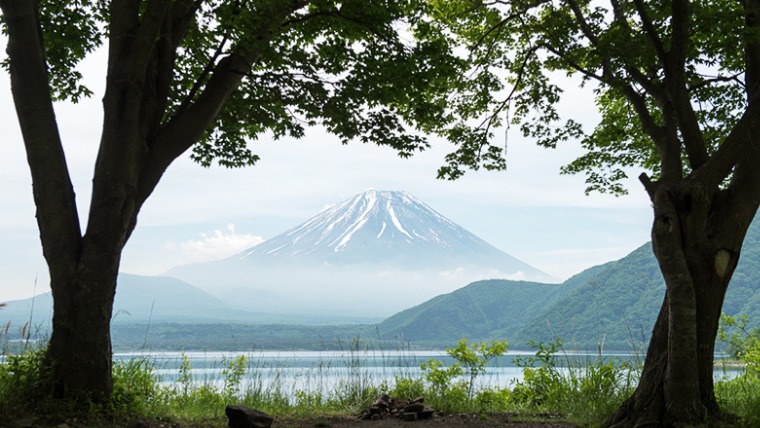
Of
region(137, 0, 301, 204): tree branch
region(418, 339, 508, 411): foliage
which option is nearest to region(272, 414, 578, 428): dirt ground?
region(418, 339, 508, 411): foliage

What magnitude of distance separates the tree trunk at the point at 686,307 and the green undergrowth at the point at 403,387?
596 mm

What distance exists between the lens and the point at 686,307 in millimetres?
4902

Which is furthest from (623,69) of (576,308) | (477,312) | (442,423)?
(477,312)

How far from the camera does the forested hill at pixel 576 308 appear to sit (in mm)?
35094

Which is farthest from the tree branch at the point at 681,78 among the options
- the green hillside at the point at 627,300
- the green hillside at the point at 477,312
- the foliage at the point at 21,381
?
the green hillside at the point at 477,312

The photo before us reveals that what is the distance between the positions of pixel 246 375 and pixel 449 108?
15.6ft

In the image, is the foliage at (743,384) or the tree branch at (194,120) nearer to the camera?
the foliage at (743,384)

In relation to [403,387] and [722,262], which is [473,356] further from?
[722,262]

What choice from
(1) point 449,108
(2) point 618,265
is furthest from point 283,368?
(2) point 618,265

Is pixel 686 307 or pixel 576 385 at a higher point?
pixel 686 307

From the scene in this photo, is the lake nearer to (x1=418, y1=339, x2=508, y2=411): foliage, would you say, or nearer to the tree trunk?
(x1=418, y1=339, x2=508, y2=411): foliage

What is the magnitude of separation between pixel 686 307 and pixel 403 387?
379 cm

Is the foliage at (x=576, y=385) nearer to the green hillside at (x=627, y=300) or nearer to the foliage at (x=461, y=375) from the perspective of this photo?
the foliage at (x=461, y=375)

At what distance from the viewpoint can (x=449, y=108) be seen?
29.0 feet
